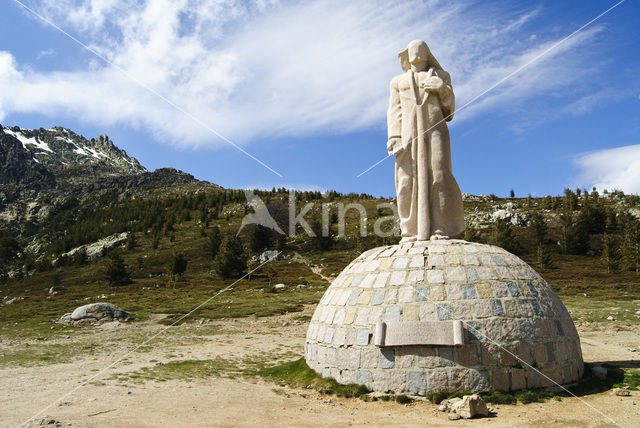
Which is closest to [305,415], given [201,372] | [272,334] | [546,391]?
[546,391]

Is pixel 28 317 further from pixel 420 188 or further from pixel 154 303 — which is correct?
pixel 420 188

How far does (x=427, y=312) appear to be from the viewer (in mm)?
9414

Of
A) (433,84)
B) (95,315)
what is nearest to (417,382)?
(433,84)

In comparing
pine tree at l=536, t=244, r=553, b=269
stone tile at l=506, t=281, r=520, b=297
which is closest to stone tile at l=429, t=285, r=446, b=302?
stone tile at l=506, t=281, r=520, b=297

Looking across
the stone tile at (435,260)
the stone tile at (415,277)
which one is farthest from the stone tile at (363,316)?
the stone tile at (435,260)

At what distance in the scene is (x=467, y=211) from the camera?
76.9 m

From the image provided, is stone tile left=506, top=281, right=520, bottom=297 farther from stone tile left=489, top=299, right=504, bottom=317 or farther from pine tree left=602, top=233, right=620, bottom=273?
pine tree left=602, top=233, right=620, bottom=273

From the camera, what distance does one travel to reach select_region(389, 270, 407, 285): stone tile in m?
10.2

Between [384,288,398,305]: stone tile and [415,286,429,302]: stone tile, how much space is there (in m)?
0.48

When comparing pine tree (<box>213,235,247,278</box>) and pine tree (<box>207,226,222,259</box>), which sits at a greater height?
pine tree (<box>207,226,222,259</box>)

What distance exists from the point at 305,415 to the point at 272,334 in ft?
47.1

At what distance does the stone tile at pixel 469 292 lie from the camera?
31.3ft

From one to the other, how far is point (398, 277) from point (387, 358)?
1858mm

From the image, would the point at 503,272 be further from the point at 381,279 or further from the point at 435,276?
the point at 381,279
